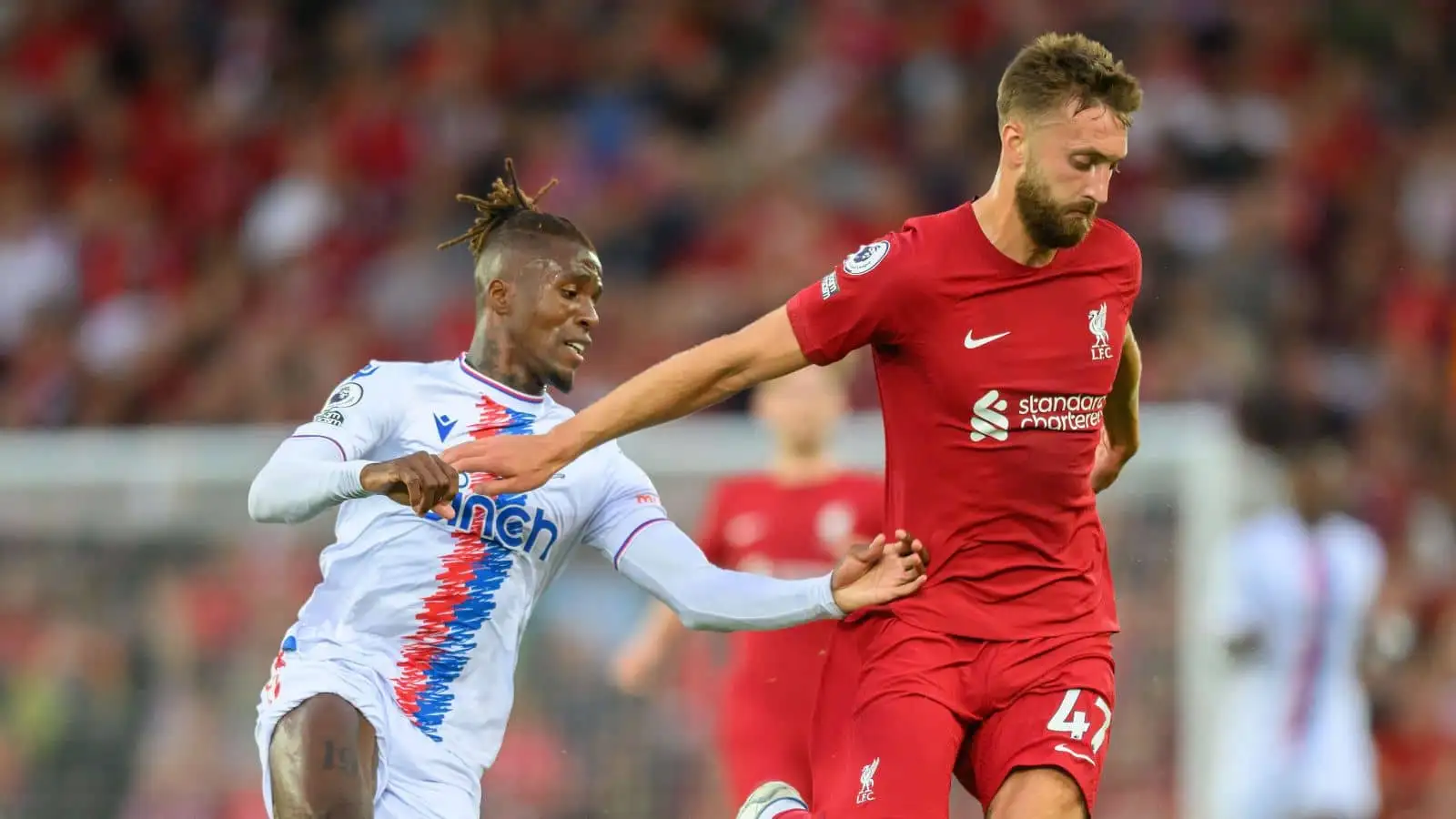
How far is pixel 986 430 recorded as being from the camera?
5.19 metres

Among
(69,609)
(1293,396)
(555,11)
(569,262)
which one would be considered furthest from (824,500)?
(555,11)

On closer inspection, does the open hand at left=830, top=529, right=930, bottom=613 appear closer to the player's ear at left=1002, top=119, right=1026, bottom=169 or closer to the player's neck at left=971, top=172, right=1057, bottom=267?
the player's neck at left=971, top=172, right=1057, bottom=267

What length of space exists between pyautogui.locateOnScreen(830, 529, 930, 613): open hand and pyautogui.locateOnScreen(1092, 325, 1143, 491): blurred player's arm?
2.36 ft

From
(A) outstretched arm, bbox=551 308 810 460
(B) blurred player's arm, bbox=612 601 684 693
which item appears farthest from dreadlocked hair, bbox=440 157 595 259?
(B) blurred player's arm, bbox=612 601 684 693

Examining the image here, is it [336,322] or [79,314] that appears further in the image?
[79,314]

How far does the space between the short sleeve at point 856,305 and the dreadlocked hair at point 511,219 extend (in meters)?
0.87

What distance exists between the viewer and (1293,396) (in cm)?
1037

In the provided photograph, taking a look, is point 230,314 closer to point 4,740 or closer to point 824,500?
point 4,740

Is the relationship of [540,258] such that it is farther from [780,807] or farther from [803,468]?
[803,468]

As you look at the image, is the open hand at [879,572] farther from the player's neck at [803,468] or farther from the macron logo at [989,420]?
the player's neck at [803,468]

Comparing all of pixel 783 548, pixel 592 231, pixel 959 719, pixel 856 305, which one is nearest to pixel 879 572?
pixel 959 719

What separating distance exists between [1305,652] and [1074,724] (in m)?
4.08

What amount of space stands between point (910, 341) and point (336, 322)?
7654 mm

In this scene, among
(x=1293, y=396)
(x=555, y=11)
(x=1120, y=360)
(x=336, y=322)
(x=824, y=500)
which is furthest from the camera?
(x=555, y=11)
